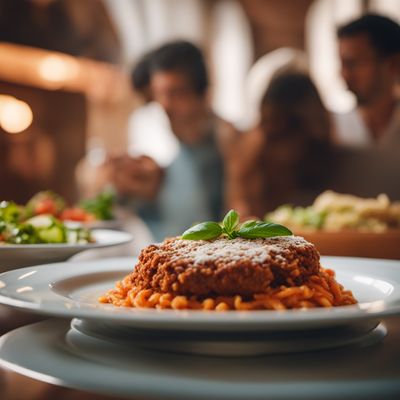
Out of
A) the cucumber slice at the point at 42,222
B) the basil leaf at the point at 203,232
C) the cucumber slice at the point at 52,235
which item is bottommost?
the cucumber slice at the point at 52,235

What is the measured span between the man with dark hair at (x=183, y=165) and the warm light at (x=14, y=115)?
1.10 meters

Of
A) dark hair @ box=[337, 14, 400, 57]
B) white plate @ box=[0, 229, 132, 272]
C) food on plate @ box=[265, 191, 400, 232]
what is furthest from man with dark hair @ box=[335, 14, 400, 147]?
white plate @ box=[0, 229, 132, 272]

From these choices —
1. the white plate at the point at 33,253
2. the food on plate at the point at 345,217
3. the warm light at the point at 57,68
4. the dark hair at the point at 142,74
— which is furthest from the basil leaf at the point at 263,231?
the dark hair at the point at 142,74

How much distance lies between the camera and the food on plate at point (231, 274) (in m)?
1.01

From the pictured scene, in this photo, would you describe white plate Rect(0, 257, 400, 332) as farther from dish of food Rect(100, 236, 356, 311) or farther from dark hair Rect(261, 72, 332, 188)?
dark hair Rect(261, 72, 332, 188)

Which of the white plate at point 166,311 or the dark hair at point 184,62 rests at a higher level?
the dark hair at point 184,62

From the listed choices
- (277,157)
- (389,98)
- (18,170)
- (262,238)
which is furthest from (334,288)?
(18,170)

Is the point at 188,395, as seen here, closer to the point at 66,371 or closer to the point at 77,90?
the point at 66,371

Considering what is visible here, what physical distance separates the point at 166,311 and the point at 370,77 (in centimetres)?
603

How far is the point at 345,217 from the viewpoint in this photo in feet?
10.4

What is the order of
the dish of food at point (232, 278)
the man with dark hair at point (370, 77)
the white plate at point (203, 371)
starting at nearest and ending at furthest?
the white plate at point (203, 371), the dish of food at point (232, 278), the man with dark hair at point (370, 77)

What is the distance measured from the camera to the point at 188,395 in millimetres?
687

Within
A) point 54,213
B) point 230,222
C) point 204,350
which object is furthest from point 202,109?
point 204,350

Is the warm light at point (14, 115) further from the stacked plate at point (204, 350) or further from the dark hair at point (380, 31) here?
the stacked plate at point (204, 350)
